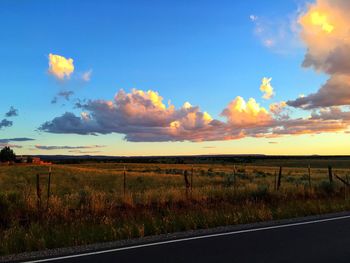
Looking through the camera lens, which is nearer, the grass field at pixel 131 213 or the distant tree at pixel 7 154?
the grass field at pixel 131 213

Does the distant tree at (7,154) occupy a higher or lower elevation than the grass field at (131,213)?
higher

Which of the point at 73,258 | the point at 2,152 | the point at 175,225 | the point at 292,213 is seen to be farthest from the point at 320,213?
the point at 2,152

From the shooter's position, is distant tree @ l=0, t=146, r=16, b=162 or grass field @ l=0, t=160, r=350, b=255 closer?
grass field @ l=0, t=160, r=350, b=255

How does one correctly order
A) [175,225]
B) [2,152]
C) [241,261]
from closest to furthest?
[241,261] < [175,225] < [2,152]

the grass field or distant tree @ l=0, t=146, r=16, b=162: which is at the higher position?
distant tree @ l=0, t=146, r=16, b=162

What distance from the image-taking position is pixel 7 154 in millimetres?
128375

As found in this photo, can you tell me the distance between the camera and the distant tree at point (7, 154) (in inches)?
4988

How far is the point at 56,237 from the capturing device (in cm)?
1046

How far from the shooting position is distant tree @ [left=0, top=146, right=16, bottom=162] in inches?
4988

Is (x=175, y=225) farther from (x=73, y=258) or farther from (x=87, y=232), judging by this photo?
(x=73, y=258)

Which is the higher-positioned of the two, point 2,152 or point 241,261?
point 2,152

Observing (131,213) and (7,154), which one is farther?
(7,154)

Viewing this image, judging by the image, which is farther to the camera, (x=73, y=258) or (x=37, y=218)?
(x=37, y=218)

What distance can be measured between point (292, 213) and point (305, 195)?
233 inches
